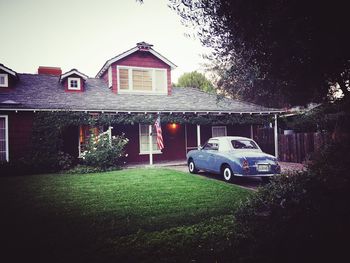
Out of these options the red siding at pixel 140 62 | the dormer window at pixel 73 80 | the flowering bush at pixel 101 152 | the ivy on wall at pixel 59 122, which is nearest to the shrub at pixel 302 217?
the flowering bush at pixel 101 152


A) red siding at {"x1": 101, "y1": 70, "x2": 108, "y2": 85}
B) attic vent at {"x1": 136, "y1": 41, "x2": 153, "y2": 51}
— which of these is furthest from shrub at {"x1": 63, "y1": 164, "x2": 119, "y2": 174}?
attic vent at {"x1": 136, "y1": 41, "x2": 153, "y2": 51}

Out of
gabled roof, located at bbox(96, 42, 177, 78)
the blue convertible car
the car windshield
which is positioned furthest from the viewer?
gabled roof, located at bbox(96, 42, 177, 78)

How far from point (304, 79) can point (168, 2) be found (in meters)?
3.92

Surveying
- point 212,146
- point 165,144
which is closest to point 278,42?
point 212,146

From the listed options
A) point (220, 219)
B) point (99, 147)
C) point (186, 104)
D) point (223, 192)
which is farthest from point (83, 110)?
point (220, 219)

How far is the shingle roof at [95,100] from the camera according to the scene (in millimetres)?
14812

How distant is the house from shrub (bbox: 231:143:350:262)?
9444mm

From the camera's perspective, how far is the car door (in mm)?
10867

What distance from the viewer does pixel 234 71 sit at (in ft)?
24.6

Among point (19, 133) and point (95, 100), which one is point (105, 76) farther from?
point (19, 133)

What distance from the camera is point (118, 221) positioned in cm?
555

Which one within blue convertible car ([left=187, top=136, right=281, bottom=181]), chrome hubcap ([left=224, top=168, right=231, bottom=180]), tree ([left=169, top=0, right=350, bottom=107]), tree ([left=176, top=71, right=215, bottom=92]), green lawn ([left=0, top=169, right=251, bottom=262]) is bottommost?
green lawn ([left=0, top=169, right=251, bottom=262])

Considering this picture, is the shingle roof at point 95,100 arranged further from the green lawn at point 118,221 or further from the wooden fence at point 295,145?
the green lawn at point 118,221

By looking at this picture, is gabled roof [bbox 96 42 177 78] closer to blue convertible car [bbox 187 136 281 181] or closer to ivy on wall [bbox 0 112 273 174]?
ivy on wall [bbox 0 112 273 174]
